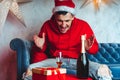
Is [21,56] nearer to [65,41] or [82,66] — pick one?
[65,41]

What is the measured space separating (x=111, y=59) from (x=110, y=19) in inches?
17.9

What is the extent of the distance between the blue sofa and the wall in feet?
0.54

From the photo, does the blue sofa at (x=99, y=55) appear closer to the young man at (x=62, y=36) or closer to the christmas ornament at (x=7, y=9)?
the young man at (x=62, y=36)

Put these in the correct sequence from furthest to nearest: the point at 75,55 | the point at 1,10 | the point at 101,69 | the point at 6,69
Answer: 1. the point at 6,69
2. the point at 1,10
3. the point at 75,55
4. the point at 101,69

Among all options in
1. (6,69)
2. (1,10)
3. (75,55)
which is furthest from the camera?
(6,69)

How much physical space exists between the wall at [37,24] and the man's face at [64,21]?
61cm

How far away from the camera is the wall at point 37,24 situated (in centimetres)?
291

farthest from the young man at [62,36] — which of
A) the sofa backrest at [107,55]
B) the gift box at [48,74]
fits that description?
the gift box at [48,74]

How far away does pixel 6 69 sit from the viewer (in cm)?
292

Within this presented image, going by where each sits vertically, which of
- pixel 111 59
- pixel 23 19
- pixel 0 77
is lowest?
pixel 0 77

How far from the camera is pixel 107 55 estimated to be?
2.83 meters

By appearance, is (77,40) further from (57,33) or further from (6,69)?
(6,69)

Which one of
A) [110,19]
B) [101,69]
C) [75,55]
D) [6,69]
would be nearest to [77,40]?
[75,55]

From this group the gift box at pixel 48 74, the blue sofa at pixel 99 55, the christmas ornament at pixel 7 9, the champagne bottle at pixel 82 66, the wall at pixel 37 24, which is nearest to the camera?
the gift box at pixel 48 74
